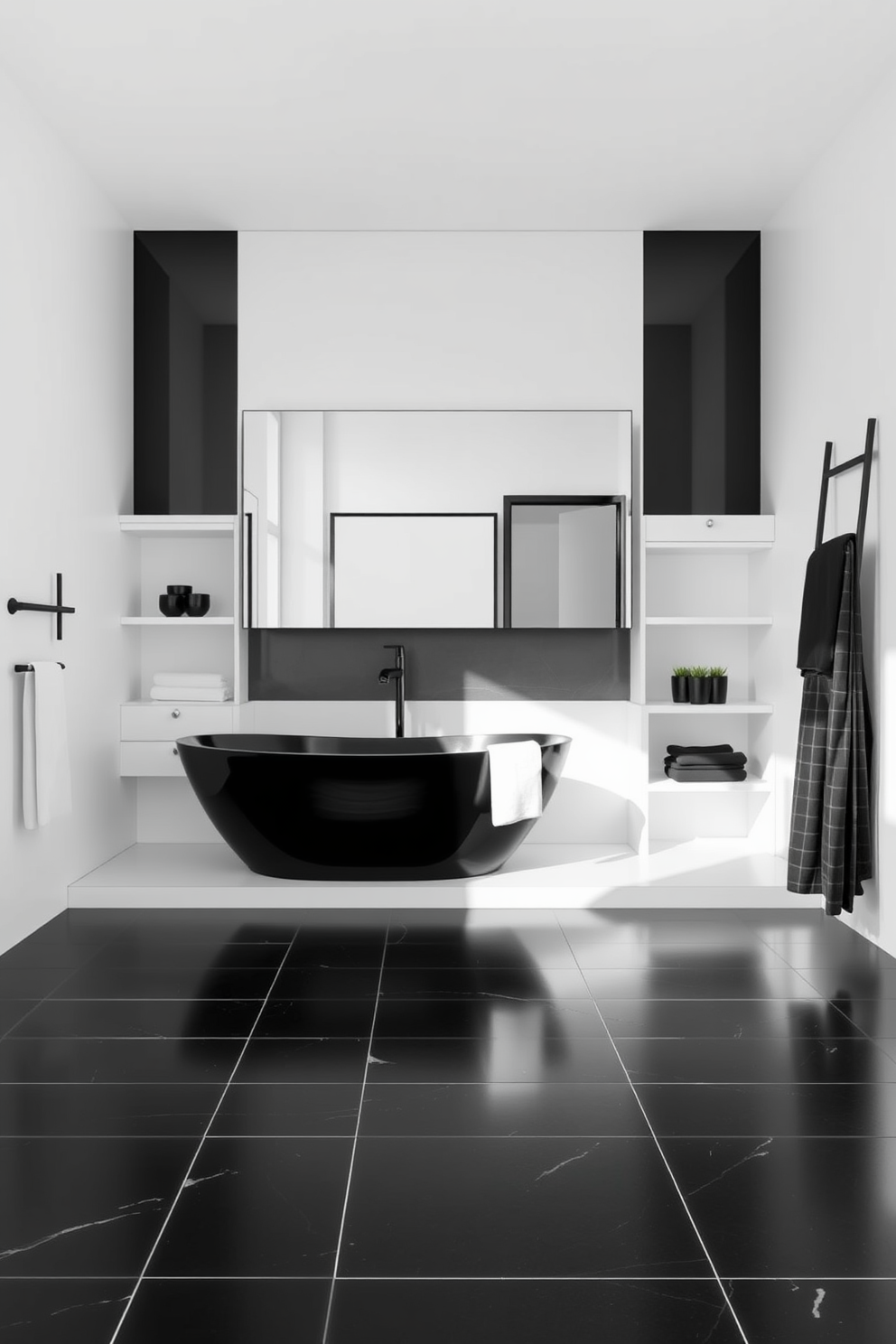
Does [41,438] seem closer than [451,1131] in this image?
No

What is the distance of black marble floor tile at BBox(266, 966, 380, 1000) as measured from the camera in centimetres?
295

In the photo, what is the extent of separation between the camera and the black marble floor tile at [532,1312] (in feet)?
4.85

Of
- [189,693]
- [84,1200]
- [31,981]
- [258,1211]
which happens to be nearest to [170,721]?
[189,693]

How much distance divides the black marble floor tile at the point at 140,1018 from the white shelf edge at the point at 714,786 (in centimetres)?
219

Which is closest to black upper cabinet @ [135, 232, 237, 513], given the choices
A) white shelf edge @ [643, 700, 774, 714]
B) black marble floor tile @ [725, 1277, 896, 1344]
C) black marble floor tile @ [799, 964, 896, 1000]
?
white shelf edge @ [643, 700, 774, 714]

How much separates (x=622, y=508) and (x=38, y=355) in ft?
7.67

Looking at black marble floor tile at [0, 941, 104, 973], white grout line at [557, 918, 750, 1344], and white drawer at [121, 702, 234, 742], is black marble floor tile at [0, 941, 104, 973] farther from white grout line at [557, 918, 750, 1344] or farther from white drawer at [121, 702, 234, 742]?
white grout line at [557, 918, 750, 1344]

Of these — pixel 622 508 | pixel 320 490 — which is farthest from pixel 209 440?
pixel 622 508

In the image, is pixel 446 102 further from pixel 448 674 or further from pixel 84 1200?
pixel 84 1200

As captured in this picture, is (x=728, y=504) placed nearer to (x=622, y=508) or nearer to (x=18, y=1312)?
(x=622, y=508)

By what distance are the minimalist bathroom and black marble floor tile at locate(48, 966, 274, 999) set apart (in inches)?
0.8

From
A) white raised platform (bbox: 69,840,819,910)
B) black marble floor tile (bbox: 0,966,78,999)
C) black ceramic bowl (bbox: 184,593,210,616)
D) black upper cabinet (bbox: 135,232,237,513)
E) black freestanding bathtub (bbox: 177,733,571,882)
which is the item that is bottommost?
black marble floor tile (bbox: 0,966,78,999)

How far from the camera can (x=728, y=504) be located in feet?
15.6

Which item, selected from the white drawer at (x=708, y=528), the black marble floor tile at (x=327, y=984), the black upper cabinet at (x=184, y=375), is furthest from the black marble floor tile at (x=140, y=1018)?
the white drawer at (x=708, y=528)
